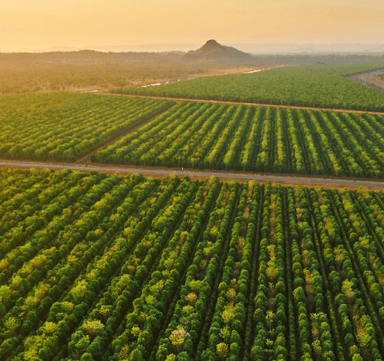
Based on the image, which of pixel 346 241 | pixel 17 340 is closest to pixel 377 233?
pixel 346 241

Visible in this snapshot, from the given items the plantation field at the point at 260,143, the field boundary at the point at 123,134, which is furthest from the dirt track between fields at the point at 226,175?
the field boundary at the point at 123,134

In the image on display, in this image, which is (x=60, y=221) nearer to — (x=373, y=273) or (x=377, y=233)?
(x=373, y=273)

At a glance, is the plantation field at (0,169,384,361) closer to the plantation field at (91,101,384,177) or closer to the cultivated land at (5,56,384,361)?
the cultivated land at (5,56,384,361)

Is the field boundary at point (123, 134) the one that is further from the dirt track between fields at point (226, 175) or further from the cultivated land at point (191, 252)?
the dirt track between fields at point (226, 175)

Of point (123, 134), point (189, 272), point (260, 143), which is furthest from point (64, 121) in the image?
point (189, 272)

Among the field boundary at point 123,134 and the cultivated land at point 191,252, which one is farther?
the field boundary at point 123,134

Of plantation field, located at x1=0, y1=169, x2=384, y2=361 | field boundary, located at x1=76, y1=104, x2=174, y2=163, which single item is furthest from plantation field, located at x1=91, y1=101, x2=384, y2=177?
plantation field, located at x1=0, y1=169, x2=384, y2=361
